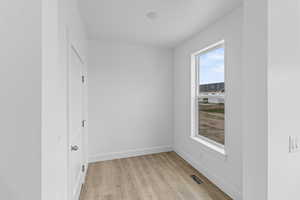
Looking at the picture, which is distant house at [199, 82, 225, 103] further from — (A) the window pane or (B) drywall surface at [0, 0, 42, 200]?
(B) drywall surface at [0, 0, 42, 200]

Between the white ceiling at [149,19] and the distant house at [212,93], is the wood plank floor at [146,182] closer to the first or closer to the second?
the distant house at [212,93]

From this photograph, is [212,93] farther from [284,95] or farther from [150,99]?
[284,95]

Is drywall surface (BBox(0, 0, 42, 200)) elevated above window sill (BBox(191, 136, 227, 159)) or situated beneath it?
elevated above

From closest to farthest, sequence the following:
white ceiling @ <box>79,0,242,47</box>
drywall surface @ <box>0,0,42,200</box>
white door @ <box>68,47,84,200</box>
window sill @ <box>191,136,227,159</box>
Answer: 1. drywall surface @ <box>0,0,42,200</box>
2. white door @ <box>68,47,84,200</box>
3. white ceiling @ <box>79,0,242,47</box>
4. window sill @ <box>191,136,227,159</box>

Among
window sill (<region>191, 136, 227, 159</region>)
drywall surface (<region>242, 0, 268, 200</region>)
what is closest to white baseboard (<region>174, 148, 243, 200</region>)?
window sill (<region>191, 136, 227, 159</region>)

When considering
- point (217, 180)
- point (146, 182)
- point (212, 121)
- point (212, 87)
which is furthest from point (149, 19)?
point (217, 180)

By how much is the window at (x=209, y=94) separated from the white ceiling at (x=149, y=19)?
0.49 meters

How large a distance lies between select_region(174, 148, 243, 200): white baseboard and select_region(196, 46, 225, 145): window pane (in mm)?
547

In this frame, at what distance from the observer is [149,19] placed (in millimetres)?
2291

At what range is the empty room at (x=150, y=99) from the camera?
0.52 metres

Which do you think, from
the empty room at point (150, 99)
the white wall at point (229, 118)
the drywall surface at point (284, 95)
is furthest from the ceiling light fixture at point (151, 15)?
the drywall surface at point (284, 95)

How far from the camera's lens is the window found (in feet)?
7.82

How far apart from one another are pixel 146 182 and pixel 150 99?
6.04ft

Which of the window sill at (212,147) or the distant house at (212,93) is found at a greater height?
the distant house at (212,93)
